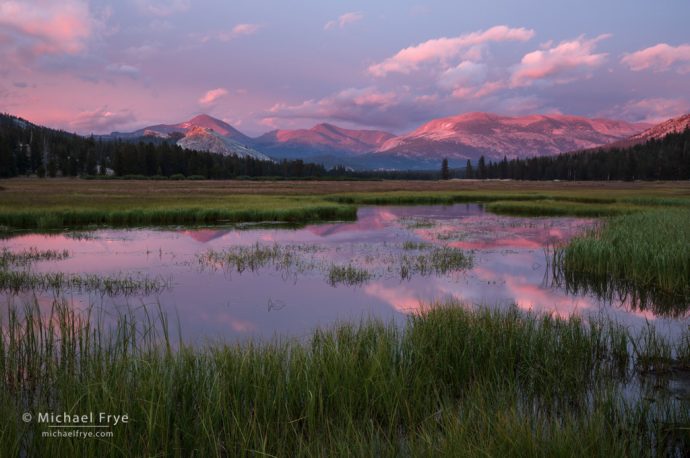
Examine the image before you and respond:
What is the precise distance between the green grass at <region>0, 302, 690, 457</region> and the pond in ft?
4.64

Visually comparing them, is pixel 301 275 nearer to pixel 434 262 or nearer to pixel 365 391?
pixel 434 262

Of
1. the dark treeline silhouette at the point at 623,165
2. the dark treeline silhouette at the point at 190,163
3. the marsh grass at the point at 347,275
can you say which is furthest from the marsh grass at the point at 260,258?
the dark treeline silhouette at the point at 623,165

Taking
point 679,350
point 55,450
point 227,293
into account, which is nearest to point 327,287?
point 227,293

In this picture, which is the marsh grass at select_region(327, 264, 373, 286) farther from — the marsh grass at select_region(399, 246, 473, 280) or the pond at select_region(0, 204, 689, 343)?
the marsh grass at select_region(399, 246, 473, 280)

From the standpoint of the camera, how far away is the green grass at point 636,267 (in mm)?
16258

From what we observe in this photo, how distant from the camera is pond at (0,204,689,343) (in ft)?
46.3

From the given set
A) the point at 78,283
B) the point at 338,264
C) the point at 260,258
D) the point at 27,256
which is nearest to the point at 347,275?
the point at 338,264

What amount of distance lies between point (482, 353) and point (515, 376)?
767 mm

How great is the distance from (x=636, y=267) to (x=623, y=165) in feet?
511

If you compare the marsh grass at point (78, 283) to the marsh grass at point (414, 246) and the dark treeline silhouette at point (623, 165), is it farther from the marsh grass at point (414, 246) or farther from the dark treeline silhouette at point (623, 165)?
the dark treeline silhouette at point (623, 165)

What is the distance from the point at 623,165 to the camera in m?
149

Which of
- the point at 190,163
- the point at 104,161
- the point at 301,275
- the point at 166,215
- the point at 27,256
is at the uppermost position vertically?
the point at 104,161

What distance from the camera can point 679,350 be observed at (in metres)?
10.2

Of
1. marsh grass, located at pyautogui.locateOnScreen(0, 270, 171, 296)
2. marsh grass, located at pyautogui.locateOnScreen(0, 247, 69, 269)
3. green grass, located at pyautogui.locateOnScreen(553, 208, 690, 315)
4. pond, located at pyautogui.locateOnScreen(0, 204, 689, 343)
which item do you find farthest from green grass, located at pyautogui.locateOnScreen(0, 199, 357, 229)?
green grass, located at pyautogui.locateOnScreen(553, 208, 690, 315)
